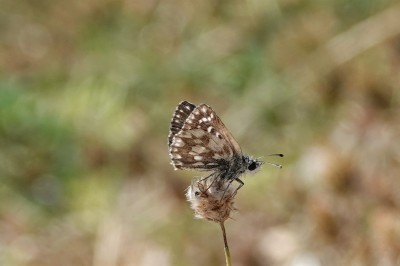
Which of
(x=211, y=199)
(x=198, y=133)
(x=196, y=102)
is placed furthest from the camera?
(x=196, y=102)

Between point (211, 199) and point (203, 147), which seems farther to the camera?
point (203, 147)

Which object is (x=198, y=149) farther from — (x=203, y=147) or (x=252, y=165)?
(x=252, y=165)

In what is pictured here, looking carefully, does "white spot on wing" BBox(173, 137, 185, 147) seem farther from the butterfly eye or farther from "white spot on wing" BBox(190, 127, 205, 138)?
the butterfly eye

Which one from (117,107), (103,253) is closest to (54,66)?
(117,107)

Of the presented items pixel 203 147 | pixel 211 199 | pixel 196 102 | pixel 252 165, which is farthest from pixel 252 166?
pixel 196 102

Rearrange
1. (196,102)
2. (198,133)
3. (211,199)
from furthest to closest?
(196,102) → (198,133) → (211,199)

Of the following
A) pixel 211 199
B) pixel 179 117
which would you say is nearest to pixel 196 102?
pixel 179 117

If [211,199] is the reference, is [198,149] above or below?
above

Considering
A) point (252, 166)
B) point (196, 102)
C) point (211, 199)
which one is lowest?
point (211, 199)
